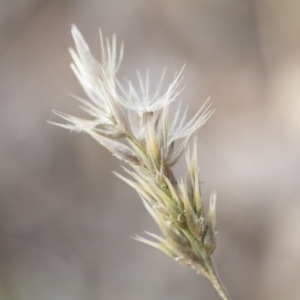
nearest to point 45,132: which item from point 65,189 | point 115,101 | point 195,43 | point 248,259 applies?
point 65,189

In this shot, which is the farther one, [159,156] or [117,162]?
[117,162]

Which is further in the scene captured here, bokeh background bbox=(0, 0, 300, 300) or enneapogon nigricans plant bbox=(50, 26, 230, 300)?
bokeh background bbox=(0, 0, 300, 300)

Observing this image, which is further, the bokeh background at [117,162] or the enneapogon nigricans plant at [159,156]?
the bokeh background at [117,162]

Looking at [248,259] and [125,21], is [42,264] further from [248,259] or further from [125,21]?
[125,21]
